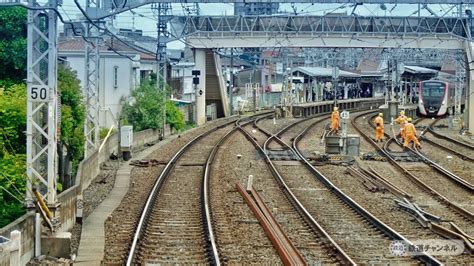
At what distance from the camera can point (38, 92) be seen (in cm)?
1247

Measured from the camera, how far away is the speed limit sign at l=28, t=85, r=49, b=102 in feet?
40.8

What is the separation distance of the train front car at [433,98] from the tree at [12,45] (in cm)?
2978

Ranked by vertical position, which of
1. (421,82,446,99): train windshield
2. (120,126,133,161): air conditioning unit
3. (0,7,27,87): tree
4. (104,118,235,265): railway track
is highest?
(0,7,27,87): tree

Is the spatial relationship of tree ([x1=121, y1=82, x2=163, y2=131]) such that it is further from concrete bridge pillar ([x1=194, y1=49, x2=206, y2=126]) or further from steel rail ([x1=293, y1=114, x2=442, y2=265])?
steel rail ([x1=293, y1=114, x2=442, y2=265])

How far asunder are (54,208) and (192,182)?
7783 millimetres

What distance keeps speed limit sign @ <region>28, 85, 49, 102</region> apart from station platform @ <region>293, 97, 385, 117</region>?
142 ft

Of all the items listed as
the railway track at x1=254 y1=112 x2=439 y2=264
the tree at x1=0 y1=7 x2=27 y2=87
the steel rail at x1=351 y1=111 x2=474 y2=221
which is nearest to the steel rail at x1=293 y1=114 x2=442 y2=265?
the railway track at x1=254 y1=112 x2=439 y2=264

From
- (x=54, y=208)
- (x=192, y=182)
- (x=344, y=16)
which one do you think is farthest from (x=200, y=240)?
(x=344, y=16)

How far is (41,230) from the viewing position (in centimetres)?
1216

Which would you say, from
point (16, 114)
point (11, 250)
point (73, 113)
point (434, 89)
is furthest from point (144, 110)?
point (11, 250)

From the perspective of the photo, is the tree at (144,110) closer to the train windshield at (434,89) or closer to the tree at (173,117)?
the tree at (173,117)

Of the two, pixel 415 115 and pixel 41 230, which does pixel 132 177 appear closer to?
pixel 41 230

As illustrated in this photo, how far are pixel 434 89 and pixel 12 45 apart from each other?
3066cm

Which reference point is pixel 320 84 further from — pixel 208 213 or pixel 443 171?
pixel 208 213
